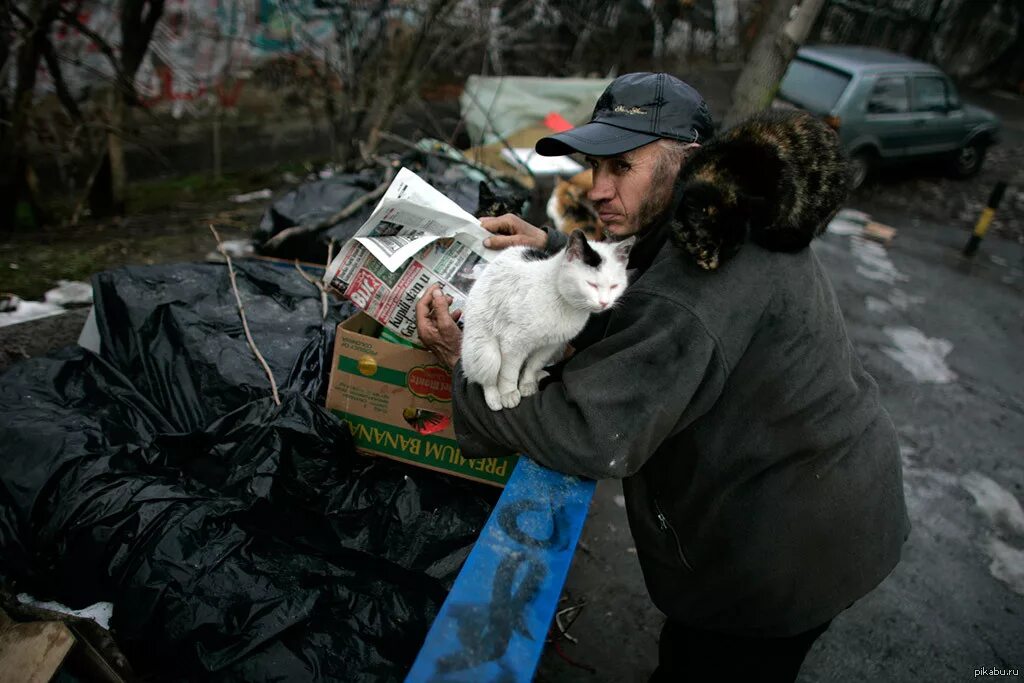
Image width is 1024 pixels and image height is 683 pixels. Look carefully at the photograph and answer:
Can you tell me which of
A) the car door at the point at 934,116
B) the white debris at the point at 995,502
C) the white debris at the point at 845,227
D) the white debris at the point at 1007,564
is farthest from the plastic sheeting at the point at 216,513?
the car door at the point at 934,116

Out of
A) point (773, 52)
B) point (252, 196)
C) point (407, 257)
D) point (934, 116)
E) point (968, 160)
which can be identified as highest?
point (773, 52)

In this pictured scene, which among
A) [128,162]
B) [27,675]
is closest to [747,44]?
[128,162]

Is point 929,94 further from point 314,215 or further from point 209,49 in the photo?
point 209,49

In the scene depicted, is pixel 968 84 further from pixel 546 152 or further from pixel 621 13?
pixel 546 152

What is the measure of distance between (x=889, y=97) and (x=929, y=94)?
1.21 metres

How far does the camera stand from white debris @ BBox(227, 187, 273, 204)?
590 centimetres

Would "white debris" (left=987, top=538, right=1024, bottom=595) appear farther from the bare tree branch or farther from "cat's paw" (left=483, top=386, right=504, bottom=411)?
the bare tree branch

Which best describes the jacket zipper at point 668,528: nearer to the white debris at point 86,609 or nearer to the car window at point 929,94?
the white debris at point 86,609

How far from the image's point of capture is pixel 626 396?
1.33 m

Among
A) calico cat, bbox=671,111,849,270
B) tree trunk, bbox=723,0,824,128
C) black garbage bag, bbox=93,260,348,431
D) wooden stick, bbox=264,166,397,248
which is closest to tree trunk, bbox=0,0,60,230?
wooden stick, bbox=264,166,397,248

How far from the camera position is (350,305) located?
2.81 m

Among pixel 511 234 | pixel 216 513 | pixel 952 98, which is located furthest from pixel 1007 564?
pixel 952 98

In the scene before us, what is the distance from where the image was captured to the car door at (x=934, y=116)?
9.21 m

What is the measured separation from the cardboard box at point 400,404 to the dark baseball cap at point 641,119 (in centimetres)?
82
